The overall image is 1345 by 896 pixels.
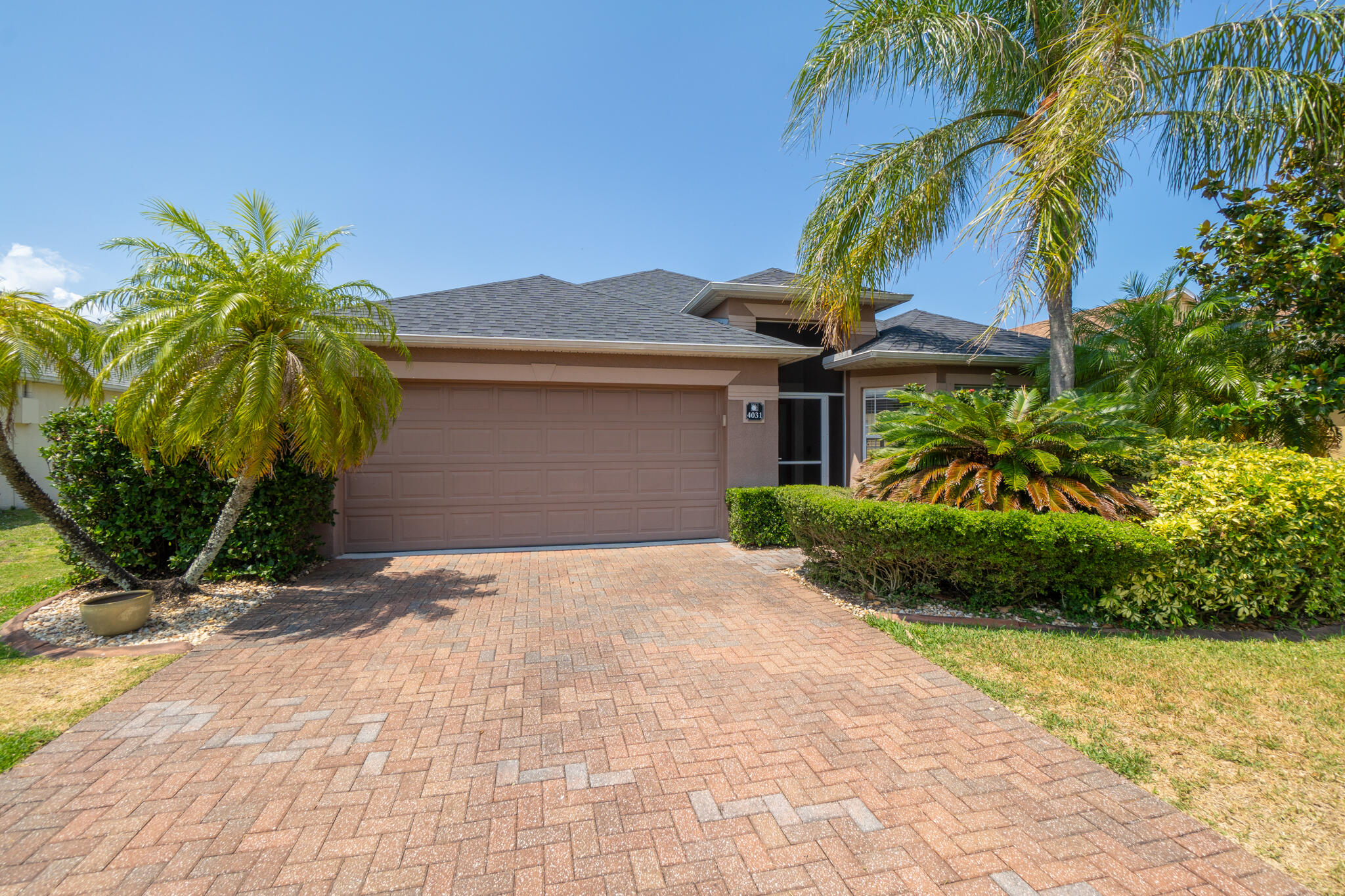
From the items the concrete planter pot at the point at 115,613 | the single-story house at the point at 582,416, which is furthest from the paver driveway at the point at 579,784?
the single-story house at the point at 582,416

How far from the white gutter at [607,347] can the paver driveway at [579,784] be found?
4.41 m

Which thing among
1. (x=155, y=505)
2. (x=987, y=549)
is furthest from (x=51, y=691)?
(x=987, y=549)

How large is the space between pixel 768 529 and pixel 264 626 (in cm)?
633

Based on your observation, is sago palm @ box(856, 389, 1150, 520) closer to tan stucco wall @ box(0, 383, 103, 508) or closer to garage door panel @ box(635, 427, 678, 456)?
garage door panel @ box(635, 427, 678, 456)

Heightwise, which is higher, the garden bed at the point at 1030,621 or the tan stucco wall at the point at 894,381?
the tan stucco wall at the point at 894,381

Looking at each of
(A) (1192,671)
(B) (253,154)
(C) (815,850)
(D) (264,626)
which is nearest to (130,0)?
(B) (253,154)

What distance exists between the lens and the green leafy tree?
20.9 ft

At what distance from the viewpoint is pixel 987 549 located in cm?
520

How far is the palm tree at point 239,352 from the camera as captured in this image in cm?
505

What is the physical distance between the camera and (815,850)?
7.88 feet

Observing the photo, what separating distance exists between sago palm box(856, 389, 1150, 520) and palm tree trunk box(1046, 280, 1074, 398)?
1.27 metres

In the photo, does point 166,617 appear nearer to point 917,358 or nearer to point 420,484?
point 420,484

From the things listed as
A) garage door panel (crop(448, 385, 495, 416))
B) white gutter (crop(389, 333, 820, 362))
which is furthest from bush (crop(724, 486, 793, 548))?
garage door panel (crop(448, 385, 495, 416))

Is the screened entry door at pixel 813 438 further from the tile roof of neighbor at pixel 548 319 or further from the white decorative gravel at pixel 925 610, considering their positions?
the white decorative gravel at pixel 925 610
